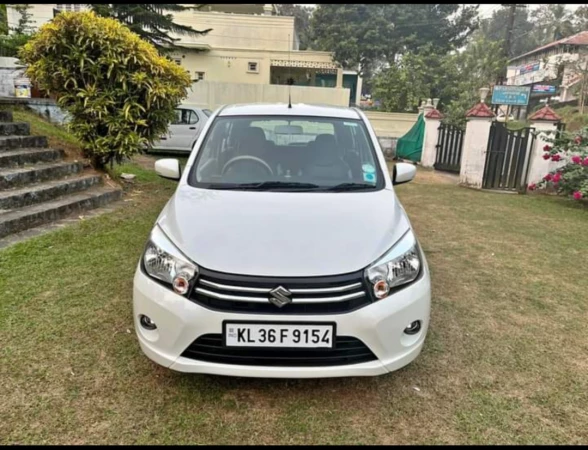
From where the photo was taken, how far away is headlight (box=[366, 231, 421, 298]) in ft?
6.84

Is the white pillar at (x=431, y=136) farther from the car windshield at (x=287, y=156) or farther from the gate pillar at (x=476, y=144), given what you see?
the car windshield at (x=287, y=156)

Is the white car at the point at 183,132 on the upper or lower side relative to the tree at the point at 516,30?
lower

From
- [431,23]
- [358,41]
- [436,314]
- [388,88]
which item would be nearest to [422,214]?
[436,314]

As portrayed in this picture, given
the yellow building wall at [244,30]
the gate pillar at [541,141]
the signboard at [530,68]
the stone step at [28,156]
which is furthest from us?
the signboard at [530,68]

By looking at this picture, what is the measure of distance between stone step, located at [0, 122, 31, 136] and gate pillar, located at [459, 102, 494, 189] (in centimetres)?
796

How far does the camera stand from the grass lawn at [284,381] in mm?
2049

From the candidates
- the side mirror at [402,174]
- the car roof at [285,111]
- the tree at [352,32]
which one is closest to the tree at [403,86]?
the tree at [352,32]

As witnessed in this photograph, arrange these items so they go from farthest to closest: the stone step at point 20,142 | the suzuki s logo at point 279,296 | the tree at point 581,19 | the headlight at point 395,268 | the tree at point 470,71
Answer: the tree at point 581,19
the tree at point 470,71
the stone step at point 20,142
the headlight at point 395,268
the suzuki s logo at point 279,296

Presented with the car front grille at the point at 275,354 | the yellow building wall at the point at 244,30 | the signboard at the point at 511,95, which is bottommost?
the car front grille at the point at 275,354

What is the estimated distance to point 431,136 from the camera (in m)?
12.6

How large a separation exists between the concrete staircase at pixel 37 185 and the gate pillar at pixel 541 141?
7.81 meters

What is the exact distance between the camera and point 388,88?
2002cm

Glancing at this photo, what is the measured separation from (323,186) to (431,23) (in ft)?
105

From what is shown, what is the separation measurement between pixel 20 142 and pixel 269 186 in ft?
15.0
